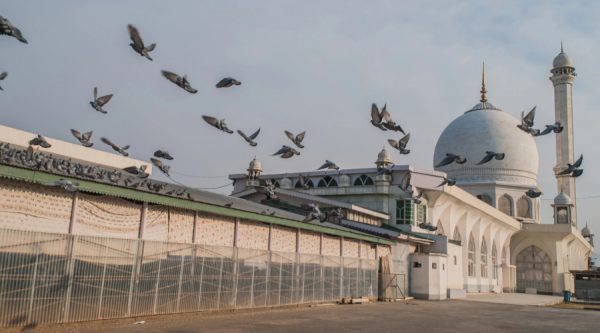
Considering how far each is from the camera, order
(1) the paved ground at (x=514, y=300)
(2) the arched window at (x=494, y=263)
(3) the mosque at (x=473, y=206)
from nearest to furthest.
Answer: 1. (1) the paved ground at (x=514, y=300)
2. (3) the mosque at (x=473, y=206)
3. (2) the arched window at (x=494, y=263)

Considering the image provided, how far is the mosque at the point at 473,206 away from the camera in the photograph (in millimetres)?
40500

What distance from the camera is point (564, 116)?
75.9 metres

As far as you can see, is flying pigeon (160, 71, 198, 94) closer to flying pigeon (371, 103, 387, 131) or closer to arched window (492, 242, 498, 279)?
flying pigeon (371, 103, 387, 131)

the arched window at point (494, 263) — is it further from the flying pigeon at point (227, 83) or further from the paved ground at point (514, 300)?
the flying pigeon at point (227, 83)

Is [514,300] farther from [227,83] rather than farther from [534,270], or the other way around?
[227,83]

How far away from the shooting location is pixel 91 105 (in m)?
16.6

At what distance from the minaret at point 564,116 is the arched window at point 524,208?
33.8ft

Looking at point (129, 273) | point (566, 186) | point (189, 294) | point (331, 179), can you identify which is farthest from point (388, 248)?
point (566, 186)

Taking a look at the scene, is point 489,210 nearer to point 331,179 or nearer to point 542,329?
point 331,179

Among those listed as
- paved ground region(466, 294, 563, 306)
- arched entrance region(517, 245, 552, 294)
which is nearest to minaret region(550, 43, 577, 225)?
arched entrance region(517, 245, 552, 294)

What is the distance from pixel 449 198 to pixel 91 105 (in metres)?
37.3

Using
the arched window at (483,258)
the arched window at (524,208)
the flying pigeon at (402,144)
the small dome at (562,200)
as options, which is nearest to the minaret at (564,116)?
the small dome at (562,200)

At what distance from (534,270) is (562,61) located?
31278 mm

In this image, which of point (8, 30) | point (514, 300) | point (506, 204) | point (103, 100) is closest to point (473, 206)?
point (514, 300)
